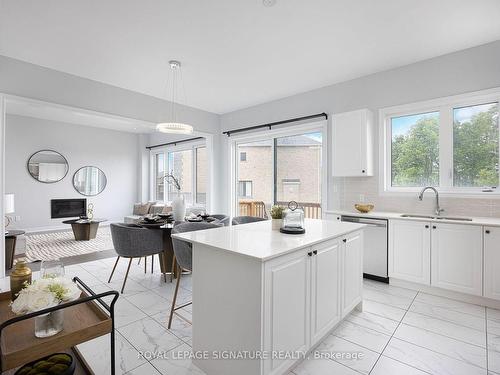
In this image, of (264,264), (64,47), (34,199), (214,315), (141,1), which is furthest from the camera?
(34,199)

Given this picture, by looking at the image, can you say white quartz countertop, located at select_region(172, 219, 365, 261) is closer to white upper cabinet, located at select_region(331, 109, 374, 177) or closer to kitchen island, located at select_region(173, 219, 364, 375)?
kitchen island, located at select_region(173, 219, 364, 375)

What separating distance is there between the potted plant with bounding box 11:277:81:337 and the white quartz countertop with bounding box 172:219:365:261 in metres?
0.76

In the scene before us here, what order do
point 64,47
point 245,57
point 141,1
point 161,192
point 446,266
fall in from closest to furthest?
1. point 141,1
2. point 446,266
3. point 64,47
4. point 245,57
5. point 161,192

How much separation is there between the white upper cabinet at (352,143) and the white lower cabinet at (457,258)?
1189mm

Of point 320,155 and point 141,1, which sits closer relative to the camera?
point 141,1

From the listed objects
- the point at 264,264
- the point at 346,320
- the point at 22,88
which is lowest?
the point at 346,320

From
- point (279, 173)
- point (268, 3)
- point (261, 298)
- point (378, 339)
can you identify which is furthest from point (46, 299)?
point (279, 173)

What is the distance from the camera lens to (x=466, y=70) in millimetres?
3176

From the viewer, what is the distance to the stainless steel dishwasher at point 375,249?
132 inches

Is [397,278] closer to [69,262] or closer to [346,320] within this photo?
[346,320]

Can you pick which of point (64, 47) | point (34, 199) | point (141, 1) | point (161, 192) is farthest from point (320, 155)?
point (34, 199)

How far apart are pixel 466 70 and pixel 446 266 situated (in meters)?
2.30

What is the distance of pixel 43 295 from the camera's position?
1.23 m

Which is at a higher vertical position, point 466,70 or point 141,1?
point 141,1
